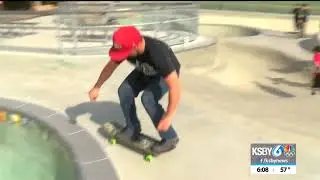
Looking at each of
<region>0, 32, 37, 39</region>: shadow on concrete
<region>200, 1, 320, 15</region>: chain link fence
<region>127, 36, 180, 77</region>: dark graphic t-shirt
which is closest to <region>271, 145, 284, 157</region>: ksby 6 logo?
<region>127, 36, 180, 77</region>: dark graphic t-shirt

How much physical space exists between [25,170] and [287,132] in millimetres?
3140

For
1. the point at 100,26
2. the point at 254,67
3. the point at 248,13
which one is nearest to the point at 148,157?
the point at 100,26

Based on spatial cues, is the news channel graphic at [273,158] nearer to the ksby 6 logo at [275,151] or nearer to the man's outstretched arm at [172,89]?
the ksby 6 logo at [275,151]

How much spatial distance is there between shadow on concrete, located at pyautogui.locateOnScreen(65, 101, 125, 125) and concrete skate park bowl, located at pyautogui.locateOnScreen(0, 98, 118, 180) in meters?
0.31

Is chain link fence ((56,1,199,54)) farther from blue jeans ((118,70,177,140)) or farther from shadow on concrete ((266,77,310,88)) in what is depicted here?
blue jeans ((118,70,177,140))

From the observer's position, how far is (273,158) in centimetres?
447

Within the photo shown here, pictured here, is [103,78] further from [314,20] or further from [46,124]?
[314,20]

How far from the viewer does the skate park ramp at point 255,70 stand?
9213 mm

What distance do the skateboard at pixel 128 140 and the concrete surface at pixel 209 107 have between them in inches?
3.5

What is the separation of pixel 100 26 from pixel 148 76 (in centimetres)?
702

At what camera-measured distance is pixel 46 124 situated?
5.64 m

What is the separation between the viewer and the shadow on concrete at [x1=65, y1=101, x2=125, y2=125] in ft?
19.8

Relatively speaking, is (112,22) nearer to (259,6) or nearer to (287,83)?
(287,83)

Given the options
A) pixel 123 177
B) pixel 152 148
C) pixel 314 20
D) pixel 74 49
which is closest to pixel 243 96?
pixel 152 148
